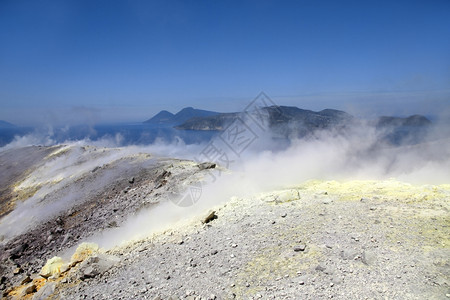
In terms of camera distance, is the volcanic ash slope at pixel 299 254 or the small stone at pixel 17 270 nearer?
the volcanic ash slope at pixel 299 254

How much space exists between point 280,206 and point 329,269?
3.71 meters

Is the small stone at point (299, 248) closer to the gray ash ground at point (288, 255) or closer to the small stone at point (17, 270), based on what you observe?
the gray ash ground at point (288, 255)

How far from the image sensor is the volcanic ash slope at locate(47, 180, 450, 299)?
4652 mm

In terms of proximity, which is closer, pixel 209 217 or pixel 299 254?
pixel 299 254

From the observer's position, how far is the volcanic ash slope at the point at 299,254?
15.3 feet

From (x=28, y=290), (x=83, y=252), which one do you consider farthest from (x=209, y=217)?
(x=28, y=290)

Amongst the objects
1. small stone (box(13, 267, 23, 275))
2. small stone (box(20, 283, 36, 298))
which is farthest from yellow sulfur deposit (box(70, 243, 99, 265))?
small stone (box(13, 267, 23, 275))

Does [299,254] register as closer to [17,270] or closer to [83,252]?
[83,252]

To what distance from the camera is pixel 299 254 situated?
5727 millimetres

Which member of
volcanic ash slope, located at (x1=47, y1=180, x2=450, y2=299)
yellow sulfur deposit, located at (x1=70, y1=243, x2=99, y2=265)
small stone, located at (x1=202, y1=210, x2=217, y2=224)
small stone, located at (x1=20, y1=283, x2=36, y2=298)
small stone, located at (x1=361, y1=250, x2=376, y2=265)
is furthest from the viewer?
small stone, located at (x1=202, y1=210, x2=217, y2=224)

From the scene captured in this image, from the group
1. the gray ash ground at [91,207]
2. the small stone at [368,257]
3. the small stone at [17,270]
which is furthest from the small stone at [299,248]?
the small stone at [17,270]

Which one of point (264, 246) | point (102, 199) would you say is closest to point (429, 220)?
point (264, 246)

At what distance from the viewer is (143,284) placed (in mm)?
5852

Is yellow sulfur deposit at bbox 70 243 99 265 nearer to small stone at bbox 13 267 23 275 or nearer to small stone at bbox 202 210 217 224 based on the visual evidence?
small stone at bbox 13 267 23 275
